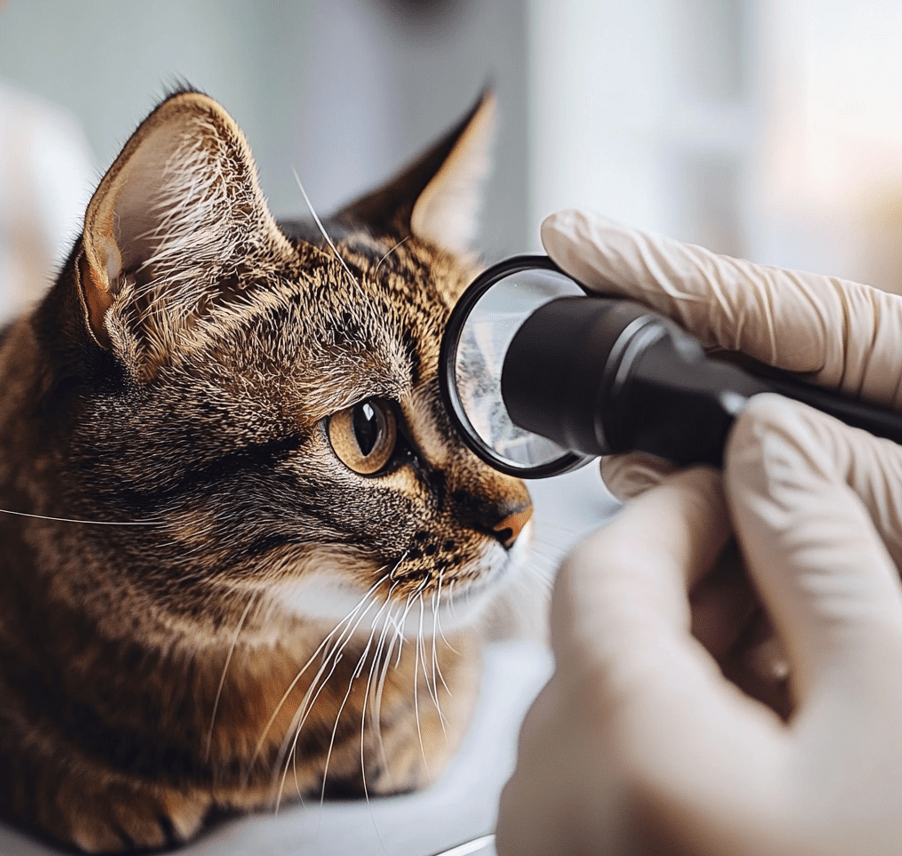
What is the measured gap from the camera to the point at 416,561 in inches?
20.4

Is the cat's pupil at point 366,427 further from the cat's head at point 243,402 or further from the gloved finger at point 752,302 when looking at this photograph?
the gloved finger at point 752,302

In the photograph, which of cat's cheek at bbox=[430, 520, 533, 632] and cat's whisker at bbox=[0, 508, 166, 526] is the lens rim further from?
cat's whisker at bbox=[0, 508, 166, 526]

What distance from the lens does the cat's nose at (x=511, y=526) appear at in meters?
0.55

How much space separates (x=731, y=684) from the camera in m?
0.34

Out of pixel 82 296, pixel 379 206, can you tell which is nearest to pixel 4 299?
pixel 82 296

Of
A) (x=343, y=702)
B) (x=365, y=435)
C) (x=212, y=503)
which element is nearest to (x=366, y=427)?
(x=365, y=435)

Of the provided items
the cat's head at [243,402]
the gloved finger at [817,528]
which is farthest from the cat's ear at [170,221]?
the gloved finger at [817,528]

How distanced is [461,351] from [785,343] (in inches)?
8.0

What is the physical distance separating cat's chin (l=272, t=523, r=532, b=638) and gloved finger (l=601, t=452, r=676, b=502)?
11cm

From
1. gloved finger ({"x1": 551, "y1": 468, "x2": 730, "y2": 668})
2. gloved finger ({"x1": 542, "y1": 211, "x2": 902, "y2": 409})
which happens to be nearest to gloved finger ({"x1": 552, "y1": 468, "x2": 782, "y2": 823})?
gloved finger ({"x1": 551, "y1": 468, "x2": 730, "y2": 668})

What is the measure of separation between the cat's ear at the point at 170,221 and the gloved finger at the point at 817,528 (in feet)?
1.12

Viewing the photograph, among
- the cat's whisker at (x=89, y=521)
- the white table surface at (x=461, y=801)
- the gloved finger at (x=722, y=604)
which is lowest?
A: the white table surface at (x=461, y=801)

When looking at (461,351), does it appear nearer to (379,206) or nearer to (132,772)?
(379,206)

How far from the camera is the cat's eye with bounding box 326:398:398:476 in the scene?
19.9 inches
